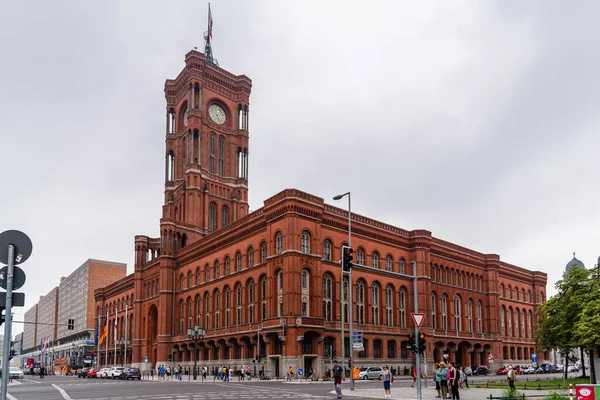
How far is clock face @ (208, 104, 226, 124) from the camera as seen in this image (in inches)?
3958

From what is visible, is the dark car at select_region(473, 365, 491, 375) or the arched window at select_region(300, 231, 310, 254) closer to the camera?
the arched window at select_region(300, 231, 310, 254)

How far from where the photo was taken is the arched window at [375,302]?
238ft

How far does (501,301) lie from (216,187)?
50490 mm

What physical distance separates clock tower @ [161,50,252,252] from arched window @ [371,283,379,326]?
1265 inches

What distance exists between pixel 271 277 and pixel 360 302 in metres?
12.8

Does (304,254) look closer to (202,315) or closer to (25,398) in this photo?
(202,315)

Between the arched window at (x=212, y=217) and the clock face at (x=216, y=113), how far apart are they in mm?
14960

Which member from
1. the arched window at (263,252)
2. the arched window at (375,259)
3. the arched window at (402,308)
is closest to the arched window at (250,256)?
the arched window at (263,252)

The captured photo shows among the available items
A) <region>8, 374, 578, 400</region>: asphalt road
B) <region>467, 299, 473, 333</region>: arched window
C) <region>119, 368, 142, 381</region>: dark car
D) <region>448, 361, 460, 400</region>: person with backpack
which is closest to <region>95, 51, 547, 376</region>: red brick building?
<region>467, 299, 473, 333</region>: arched window

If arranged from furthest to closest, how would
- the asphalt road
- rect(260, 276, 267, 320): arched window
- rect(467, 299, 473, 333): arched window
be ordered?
rect(467, 299, 473, 333): arched window → rect(260, 276, 267, 320): arched window → the asphalt road

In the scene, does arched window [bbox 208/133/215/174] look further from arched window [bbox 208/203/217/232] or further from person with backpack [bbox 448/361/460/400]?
person with backpack [bbox 448/361/460/400]

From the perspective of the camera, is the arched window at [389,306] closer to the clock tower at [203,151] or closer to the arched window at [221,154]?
the clock tower at [203,151]

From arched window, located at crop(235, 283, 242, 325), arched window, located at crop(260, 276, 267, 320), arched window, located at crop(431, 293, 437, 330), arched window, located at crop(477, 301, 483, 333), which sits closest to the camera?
arched window, located at crop(260, 276, 267, 320)

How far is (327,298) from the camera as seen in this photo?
2618 inches
